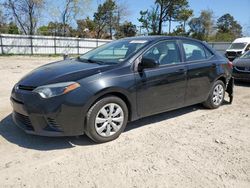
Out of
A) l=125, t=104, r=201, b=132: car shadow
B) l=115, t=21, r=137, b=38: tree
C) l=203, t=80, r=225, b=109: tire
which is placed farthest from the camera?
l=115, t=21, r=137, b=38: tree

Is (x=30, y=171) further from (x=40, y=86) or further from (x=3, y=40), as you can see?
(x=3, y=40)

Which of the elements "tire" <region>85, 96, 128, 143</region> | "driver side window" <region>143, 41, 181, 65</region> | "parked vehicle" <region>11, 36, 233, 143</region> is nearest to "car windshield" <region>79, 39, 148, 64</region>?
"parked vehicle" <region>11, 36, 233, 143</region>

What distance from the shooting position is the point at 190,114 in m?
5.20

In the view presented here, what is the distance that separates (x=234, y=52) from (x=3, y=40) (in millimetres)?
19320

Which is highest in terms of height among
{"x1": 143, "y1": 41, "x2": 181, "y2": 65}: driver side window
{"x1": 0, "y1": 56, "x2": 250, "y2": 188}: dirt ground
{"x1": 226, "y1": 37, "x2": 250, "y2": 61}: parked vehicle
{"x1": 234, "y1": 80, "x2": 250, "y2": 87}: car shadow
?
{"x1": 226, "y1": 37, "x2": 250, "y2": 61}: parked vehicle

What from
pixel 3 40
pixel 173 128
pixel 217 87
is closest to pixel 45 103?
pixel 173 128

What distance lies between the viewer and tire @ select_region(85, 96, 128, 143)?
140 inches

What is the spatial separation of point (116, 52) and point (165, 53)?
2.82 feet

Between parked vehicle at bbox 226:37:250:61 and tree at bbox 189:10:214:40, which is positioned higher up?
tree at bbox 189:10:214:40

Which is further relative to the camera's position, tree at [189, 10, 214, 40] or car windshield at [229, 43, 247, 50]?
tree at [189, 10, 214, 40]

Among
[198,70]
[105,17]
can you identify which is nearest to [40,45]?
[105,17]

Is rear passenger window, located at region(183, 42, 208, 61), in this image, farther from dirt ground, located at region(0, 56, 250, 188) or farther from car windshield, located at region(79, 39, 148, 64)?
dirt ground, located at region(0, 56, 250, 188)

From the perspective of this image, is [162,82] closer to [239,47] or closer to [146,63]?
[146,63]

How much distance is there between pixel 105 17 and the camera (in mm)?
43531
